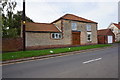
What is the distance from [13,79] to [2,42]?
984cm

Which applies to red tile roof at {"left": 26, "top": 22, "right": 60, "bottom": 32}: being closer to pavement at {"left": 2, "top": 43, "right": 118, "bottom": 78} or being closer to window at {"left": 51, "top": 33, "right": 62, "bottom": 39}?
window at {"left": 51, "top": 33, "right": 62, "bottom": 39}

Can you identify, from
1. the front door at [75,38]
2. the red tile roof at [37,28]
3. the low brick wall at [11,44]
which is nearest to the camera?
the low brick wall at [11,44]

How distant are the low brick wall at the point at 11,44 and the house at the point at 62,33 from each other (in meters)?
1.79

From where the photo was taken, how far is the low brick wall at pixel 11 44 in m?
12.3

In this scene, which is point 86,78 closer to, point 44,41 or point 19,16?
point 44,41

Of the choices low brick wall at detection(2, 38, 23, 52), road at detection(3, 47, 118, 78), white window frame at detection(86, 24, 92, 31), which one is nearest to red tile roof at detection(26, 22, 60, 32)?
low brick wall at detection(2, 38, 23, 52)

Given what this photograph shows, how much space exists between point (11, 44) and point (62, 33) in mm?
9690

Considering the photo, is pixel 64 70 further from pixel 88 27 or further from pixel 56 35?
pixel 88 27

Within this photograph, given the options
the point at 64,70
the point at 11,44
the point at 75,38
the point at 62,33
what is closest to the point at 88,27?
the point at 75,38

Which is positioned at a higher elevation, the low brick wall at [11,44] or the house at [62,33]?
the house at [62,33]

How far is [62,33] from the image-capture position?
1898 centimetres

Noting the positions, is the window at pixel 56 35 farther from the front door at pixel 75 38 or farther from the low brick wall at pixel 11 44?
the low brick wall at pixel 11 44

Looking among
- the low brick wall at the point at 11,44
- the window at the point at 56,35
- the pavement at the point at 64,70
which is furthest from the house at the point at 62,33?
the pavement at the point at 64,70

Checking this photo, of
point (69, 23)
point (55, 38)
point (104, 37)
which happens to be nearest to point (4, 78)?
point (55, 38)
